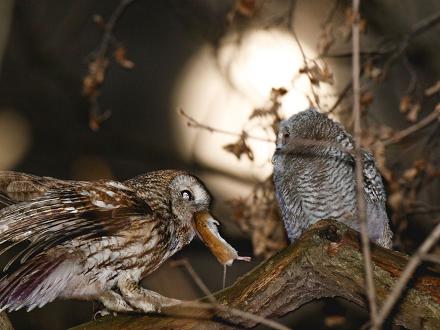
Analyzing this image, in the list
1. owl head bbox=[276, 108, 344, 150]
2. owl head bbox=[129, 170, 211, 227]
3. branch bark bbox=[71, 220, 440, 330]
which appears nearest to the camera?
branch bark bbox=[71, 220, 440, 330]

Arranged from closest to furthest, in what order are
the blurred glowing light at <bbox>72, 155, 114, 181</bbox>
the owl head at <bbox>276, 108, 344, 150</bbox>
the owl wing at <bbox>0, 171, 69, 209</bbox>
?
1. the owl wing at <bbox>0, 171, 69, 209</bbox>
2. the owl head at <bbox>276, 108, 344, 150</bbox>
3. the blurred glowing light at <bbox>72, 155, 114, 181</bbox>

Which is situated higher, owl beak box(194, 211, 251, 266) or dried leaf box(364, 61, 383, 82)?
dried leaf box(364, 61, 383, 82)

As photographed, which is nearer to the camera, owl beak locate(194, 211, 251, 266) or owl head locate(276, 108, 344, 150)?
owl beak locate(194, 211, 251, 266)

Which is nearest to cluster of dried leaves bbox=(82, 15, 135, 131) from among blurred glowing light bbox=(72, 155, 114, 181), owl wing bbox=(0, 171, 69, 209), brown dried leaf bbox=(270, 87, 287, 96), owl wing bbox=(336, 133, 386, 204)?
blurred glowing light bbox=(72, 155, 114, 181)

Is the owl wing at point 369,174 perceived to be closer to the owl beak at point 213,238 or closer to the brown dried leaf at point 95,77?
the owl beak at point 213,238

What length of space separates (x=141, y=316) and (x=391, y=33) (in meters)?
3.10

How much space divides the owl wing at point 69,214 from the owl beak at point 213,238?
25cm

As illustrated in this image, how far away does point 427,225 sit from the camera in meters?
5.64

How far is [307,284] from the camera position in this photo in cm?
301

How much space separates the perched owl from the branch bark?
137 centimetres

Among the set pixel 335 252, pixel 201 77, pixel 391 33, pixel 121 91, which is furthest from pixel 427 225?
pixel 335 252

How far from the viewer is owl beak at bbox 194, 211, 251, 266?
10.9 ft

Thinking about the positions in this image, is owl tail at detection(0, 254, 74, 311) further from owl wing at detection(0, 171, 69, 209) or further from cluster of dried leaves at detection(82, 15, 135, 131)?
cluster of dried leaves at detection(82, 15, 135, 131)

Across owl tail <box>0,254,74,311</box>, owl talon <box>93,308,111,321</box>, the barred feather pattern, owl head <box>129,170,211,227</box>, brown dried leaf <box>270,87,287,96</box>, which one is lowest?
owl talon <box>93,308,111,321</box>
